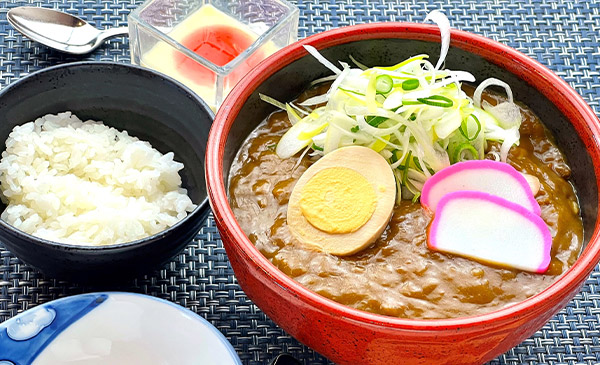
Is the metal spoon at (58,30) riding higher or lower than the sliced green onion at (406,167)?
higher

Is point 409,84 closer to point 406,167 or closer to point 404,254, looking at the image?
point 406,167

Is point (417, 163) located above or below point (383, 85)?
below

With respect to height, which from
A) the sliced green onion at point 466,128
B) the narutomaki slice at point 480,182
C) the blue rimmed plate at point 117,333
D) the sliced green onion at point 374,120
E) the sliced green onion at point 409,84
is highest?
the sliced green onion at point 409,84

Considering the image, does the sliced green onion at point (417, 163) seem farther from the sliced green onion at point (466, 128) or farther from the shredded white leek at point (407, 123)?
the sliced green onion at point (466, 128)

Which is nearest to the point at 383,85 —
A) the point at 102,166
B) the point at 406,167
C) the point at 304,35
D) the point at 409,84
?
the point at 409,84

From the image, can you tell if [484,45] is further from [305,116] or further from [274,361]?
[274,361]

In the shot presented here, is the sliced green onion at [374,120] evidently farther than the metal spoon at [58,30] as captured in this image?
No

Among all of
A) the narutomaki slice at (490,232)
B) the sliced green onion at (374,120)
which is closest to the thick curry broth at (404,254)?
the narutomaki slice at (490,232)
